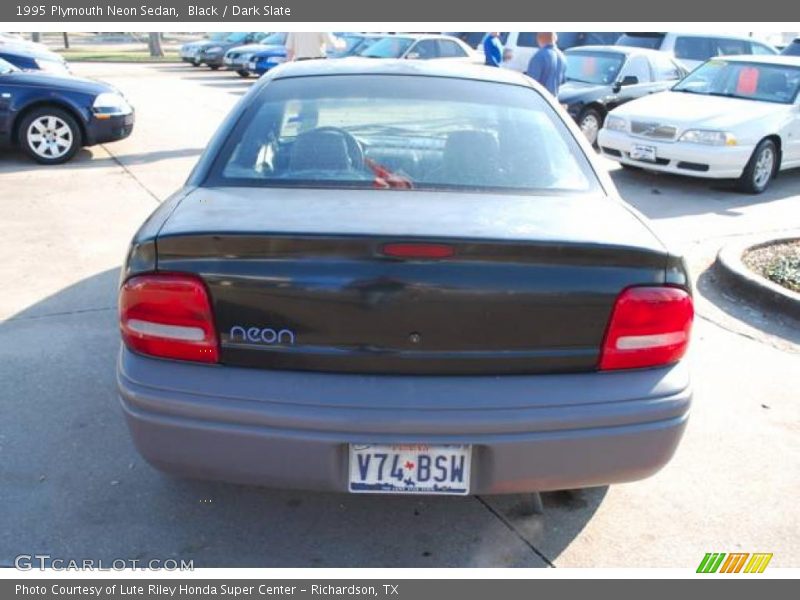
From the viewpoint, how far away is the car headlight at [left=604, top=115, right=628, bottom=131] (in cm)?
933

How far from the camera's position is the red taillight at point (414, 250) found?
2.35 meters

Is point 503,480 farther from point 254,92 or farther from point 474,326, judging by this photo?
point 254,92

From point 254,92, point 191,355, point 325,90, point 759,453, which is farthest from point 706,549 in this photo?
point 254,92

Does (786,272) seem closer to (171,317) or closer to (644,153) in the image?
(644,153)

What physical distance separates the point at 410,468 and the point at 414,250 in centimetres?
68

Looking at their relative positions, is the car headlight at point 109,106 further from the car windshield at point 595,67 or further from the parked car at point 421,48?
the parked car at point 421,48

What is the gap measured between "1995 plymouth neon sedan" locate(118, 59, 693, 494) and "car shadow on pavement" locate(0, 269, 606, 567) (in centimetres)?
43

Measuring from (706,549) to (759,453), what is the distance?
84cm

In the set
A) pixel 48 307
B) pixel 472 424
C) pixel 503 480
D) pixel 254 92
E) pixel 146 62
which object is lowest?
pixel 146 62

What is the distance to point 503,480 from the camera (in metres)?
2.43

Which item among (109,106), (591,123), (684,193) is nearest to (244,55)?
(109,106)

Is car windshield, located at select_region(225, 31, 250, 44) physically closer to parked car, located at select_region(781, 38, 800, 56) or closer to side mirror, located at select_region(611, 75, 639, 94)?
parked car, located at select_region(781, 38, 800, 56)
